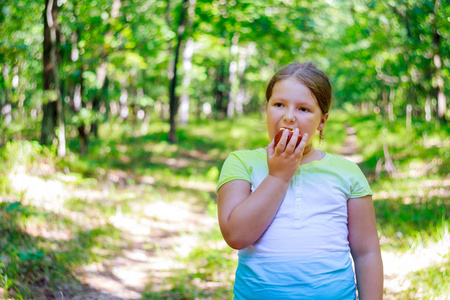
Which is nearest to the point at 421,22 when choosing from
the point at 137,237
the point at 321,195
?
the point at 137,237

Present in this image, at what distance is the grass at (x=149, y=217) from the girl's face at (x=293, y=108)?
387 millimetres

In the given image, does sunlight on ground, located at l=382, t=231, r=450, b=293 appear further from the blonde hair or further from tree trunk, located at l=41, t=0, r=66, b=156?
tree trunk, located at l=41, t=0, r=66, b=156

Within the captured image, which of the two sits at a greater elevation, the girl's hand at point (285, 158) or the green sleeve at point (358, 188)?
the girl's hand at point (285, 158)

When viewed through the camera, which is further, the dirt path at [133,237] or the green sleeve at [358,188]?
the dirt path at [133,237]

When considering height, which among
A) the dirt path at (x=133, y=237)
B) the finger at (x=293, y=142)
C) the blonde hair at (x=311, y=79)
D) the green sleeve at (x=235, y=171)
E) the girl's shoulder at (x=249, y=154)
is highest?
the blonde hair at (x=311, y=79)

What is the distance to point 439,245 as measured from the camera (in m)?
3.51

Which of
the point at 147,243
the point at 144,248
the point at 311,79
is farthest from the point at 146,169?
the point at 311,79

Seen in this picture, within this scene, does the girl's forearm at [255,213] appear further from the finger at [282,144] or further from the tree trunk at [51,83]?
the tree trunk at [51,83]

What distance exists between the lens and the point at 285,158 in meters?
1.28

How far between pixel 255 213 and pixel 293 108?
0.42 meters

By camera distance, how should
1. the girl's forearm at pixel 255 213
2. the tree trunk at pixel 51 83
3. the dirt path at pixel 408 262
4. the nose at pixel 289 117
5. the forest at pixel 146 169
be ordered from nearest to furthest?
1. the girl's forearm at pixel 255 213
2. the nose at pixel 289 117
3. the dirt path at pixel 408 262
4. the forest at pixel 146 169
5. the tree trunk at pixel 51 83

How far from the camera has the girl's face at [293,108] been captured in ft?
4.60

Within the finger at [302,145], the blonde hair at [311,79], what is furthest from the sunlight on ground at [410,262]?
the finger at [302,145]

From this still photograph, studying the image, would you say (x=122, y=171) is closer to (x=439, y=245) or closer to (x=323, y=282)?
Answer: (x=439, y=245)
